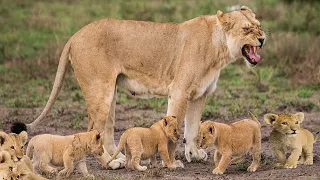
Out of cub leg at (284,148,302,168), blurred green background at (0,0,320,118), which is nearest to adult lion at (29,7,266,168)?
blurred green background at (0,0,320,118)

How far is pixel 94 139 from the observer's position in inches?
301

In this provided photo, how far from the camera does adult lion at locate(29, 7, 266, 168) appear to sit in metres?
8.59

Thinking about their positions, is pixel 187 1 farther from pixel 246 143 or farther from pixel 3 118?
pixel 246 143

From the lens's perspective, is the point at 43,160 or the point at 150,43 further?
the point at 150,43

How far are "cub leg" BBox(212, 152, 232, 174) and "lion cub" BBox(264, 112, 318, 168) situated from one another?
1.53ft

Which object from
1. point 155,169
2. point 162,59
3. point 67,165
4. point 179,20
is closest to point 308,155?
point 155,169

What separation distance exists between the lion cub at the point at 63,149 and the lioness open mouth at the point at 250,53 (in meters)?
1.76

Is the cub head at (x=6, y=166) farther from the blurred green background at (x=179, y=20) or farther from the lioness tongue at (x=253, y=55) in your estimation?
the blurred green background at (x=179, y=20)

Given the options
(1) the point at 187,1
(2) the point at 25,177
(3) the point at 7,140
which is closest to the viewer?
(2) the point at 25,177

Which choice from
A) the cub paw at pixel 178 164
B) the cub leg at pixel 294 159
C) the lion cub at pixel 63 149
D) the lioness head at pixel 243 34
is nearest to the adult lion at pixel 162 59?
the lioness head at pixel 243 34

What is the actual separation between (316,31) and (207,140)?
791 centimetres

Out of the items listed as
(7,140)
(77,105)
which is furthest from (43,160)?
(77,105)

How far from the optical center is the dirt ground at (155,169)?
776cm

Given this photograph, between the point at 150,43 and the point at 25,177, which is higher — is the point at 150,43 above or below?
above
